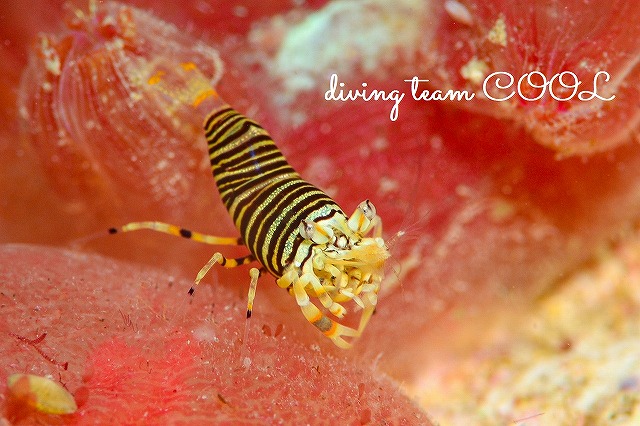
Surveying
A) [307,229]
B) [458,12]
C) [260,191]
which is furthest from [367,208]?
[458,12]

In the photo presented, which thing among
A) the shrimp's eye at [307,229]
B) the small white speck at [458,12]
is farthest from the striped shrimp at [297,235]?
the small white speck at [458,12]

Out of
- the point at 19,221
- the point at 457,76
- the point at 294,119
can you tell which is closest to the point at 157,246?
the point at 19,221

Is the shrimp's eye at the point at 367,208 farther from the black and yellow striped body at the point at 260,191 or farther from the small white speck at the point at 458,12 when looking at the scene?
the small white speck at the point at 458,12

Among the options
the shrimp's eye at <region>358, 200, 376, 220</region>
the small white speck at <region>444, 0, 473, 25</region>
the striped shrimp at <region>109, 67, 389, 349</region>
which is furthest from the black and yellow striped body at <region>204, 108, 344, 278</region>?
the small white speck at <region>444, 0, 473, 25</region>

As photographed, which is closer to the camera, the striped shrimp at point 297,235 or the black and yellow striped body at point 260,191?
the striped shrimp at point 297,235

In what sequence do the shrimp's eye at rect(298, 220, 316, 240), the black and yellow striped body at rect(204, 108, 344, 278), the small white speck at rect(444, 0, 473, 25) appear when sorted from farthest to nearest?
the small white speck at rect(444, 0, 473, 25) < the black and yellow striped body at rect(204, 108, 344, 278) < the shrimp's eye at rect(298, 220, 316, 240)

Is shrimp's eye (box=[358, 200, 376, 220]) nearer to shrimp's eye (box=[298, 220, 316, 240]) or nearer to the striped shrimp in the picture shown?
the striped shrimp

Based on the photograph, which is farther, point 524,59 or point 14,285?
point 524,59

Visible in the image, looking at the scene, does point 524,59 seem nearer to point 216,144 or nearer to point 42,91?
point 216,144
